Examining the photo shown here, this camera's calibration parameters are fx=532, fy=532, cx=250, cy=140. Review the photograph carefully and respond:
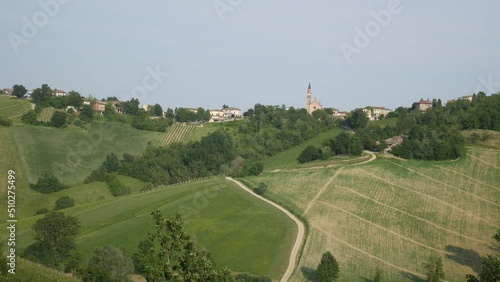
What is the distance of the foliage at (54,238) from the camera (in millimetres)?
46875

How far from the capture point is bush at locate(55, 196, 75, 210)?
242 ft

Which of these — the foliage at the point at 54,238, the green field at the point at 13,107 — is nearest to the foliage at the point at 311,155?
the foliage at the point at 54,238

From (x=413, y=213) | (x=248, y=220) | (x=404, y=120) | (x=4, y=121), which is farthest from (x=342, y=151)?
(x=4, y=121)

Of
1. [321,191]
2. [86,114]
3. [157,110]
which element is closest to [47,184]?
[321,191]

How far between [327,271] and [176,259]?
29395 millimetres

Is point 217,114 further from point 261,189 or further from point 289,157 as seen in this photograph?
point 261,189

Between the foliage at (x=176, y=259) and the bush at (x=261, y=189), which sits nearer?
the foliage at (x=176, y=259)

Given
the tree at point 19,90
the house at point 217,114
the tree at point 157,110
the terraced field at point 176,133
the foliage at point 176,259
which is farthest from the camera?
the house at point 217,114

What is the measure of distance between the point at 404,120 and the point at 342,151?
23.9m

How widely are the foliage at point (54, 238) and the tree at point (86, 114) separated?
71.6m

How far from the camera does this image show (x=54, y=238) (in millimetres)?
48125

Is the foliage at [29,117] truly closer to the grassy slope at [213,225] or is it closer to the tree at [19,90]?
the tree at [19,90]

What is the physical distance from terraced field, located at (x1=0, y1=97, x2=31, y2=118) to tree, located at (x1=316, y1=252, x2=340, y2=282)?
285ft

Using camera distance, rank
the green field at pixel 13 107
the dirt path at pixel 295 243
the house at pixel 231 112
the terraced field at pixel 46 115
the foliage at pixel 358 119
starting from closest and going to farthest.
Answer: the dirt path at pixel 295 243, the green field at pixel 13 107, the terraced field at pixel 46 115, the foliage at pixel 358 119, the house at pixel 231 112
